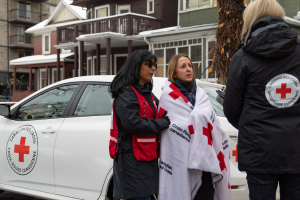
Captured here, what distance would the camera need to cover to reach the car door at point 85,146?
3.54 meters

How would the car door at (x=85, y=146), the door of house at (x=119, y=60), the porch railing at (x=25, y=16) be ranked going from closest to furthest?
the car door at (x=85, y=146) → the door of house at (x=119, y=60) → the porch railing at (x=25, y=16)

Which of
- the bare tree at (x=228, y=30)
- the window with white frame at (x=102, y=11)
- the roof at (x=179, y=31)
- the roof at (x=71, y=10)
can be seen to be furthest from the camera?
the roof at (x=71, y=10)

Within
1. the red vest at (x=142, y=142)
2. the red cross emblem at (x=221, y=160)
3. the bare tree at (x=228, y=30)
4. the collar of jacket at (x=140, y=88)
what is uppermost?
the bare tree at (x=228, y=30)

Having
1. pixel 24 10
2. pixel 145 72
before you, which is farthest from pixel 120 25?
pixel 24 10

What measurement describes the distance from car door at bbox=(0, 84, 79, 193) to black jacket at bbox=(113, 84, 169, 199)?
1517 millimetres

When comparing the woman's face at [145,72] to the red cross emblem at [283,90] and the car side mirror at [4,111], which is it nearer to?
the red cross emblem at [283,90]

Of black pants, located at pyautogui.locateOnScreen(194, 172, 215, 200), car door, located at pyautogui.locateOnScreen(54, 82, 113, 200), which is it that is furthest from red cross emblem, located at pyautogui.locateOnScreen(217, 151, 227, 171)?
car door, located at pyautogui.locateOnScreen(54, 82, 113, 200)

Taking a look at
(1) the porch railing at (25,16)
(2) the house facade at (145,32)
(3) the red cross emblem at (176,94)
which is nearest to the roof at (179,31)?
(2) the house facade at (145,32)

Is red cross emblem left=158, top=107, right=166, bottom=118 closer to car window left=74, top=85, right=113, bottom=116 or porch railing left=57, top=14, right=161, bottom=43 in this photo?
car window left=74, top=85, right=113, bottom=116

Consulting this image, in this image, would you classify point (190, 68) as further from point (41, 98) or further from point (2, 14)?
point (2, 14)

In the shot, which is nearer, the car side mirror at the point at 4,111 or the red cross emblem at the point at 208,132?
the red cross emblem at the point at 208,132

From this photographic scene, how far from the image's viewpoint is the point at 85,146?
12.0 ft

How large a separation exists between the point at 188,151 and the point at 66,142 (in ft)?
5.34

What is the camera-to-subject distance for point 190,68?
3.02 m
